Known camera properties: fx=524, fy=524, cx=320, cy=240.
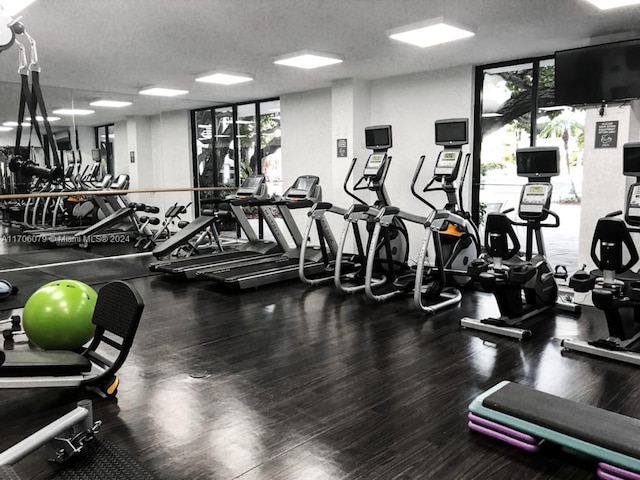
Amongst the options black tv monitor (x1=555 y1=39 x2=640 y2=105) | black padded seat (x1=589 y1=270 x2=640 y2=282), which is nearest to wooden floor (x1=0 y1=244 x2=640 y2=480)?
black padded seat (x1=589 y1=270 x2=640 y2=282)

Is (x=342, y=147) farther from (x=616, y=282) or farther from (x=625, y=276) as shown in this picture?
(x=616, y=282)

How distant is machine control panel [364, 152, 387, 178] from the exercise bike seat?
3643 millimetres

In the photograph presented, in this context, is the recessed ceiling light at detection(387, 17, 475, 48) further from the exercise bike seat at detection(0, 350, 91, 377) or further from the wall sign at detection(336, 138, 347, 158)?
the exercise bike seat at detection(0, 350, 91, 377)

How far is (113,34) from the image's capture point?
15.8 ft

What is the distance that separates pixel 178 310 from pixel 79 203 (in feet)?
13.9

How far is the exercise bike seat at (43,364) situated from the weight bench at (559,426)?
2.16 metres

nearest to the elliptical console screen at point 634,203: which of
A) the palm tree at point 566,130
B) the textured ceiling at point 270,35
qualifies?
the textured ceiling at point 270,35

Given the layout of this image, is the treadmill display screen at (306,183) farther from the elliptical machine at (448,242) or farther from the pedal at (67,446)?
the pedal at (67,446)

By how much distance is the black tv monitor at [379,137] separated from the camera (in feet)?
19.0

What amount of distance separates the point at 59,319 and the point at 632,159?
158 inches

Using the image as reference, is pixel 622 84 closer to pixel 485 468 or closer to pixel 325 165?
pixel 485 468

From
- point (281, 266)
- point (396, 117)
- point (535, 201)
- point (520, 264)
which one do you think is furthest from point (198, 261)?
point (535, 201)

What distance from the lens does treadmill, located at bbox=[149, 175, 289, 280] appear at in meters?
6.16

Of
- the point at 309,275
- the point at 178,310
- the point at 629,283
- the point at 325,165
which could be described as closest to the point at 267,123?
the point at 325,165
